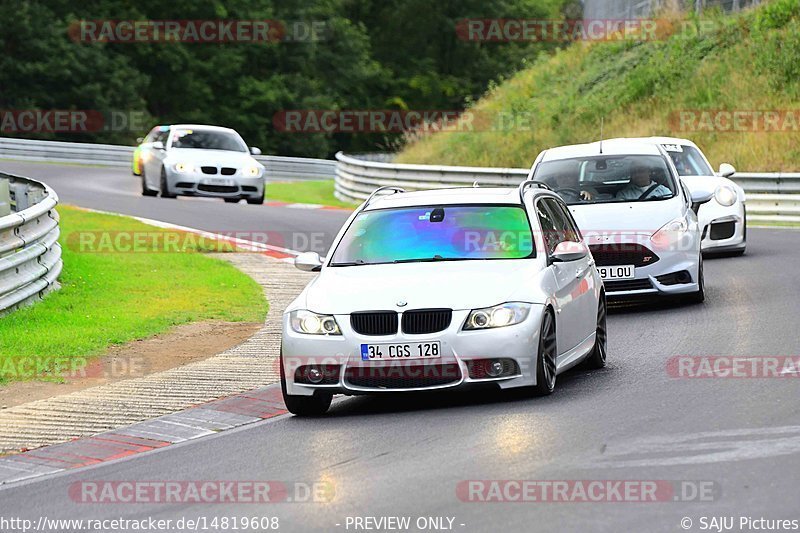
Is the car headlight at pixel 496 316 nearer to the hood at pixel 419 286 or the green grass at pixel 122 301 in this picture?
the hood at pixel 419 286

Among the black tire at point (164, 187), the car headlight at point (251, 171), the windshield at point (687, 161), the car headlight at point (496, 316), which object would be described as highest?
the car headlight at point (496, 316)

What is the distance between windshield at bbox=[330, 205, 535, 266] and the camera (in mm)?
10914

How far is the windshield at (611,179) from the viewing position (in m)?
16.2

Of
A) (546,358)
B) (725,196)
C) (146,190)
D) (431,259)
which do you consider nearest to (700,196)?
(725,196)

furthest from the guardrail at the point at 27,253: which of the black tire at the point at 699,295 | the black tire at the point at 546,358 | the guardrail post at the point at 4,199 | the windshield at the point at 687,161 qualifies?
the windshield at the point at 687,161

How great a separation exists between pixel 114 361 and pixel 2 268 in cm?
192

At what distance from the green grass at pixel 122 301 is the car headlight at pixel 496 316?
13.7 ft

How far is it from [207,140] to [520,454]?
2320 centimetres

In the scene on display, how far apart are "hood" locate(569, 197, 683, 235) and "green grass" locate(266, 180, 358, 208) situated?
1852 centimetres

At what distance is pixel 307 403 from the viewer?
10.3 m

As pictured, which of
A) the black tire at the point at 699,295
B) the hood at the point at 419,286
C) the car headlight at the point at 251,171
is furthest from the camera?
the car headlight at the point at 251,171

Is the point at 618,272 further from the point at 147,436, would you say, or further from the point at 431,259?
the point at 147,436

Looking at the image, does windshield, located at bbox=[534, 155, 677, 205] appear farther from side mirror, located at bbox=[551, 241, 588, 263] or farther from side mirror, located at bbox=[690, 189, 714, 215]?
side mirror, located at bbox=[551, 241, 588, 263]

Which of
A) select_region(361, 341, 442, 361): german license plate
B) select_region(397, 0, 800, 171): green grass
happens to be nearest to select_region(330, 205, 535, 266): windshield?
select_region(361, 341, 442, 361): german license plate
